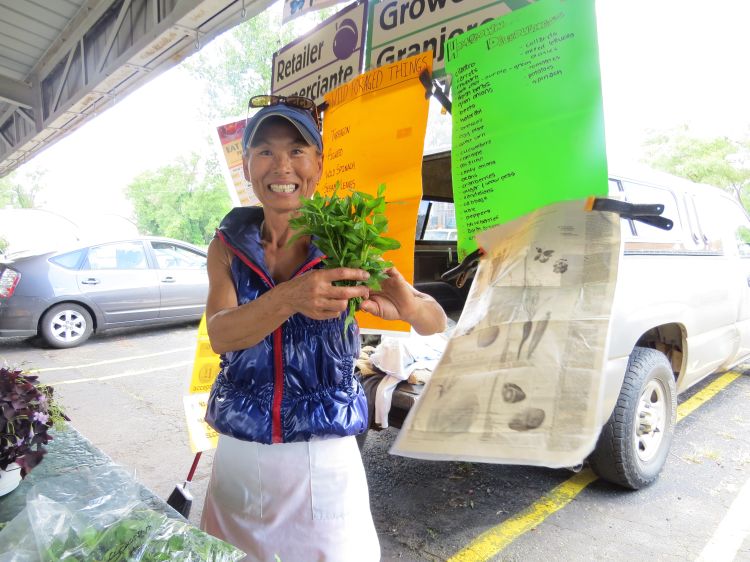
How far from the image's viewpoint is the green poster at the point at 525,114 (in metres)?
1.28

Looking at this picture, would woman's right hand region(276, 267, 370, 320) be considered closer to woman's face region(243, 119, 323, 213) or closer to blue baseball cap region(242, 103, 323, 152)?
woman's face region(243, 119, 323, 213)

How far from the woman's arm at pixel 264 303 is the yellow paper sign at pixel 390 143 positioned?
61cm

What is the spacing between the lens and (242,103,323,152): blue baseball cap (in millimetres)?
1332

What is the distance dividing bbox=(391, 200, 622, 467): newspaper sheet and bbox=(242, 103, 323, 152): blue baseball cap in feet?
2.03

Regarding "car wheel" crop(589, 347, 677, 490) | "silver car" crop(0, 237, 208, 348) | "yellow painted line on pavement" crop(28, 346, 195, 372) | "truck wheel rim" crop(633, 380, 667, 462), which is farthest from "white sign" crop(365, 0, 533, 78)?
"silver car" crop(0, 237, 208, 348)

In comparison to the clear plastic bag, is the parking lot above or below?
below

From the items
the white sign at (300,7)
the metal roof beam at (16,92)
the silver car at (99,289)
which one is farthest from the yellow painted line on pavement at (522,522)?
the metal roof beam at (16,92)

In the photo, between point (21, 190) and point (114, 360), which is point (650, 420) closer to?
point (114, 360)

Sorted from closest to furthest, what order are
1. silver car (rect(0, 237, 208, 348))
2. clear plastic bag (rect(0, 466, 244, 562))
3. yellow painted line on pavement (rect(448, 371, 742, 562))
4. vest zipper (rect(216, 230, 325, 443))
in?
clear plastic bag (rect(0, 466, 244, 562)) < vest zipper (rect(216, 230, 325, 443)) < yellow painted line on pavement (rect(448, 371, 742, 562)) < silver car (rect(0, 237, 208, 348))

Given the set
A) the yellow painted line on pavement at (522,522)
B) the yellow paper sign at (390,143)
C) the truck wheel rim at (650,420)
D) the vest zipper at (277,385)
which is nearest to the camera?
the vest zipper at (277,385)

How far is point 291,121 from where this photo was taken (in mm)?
1336

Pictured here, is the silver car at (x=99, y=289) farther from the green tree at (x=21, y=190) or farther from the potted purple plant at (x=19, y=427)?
the green tree at (x=21, y=190)

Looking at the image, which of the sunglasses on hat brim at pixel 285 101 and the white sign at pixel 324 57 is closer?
the sunglasses on hat brim at pixel 285 101

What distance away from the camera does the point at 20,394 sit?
4.52 ft
